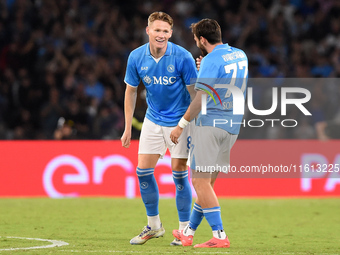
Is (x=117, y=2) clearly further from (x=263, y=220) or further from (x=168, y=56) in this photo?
(x=168, y=56)

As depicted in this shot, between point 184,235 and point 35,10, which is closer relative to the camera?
point 184,235

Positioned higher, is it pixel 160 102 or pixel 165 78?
pixel 165 78

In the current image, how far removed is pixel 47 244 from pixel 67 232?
1.21 meters

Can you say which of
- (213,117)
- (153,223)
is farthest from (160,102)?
(153,223)

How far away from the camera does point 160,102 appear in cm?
690

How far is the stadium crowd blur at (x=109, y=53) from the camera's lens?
14.3 metres

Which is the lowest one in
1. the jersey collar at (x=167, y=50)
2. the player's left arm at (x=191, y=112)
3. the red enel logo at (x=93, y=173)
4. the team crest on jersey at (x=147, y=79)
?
the red enel logo at (x=93, y=173)

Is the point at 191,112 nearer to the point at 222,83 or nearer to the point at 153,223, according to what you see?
the point at 222,83

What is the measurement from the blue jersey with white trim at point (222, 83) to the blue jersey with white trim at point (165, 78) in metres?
0.73

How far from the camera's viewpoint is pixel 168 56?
684 cm

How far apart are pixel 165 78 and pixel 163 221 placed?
118 inches

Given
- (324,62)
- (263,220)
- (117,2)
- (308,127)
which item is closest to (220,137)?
(263,220)

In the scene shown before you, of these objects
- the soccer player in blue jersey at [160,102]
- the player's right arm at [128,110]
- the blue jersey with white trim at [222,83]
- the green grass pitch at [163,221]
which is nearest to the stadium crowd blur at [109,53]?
the green grass pitch at [163,221]

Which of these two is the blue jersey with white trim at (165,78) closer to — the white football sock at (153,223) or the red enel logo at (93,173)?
the white football sock at (153,223)
